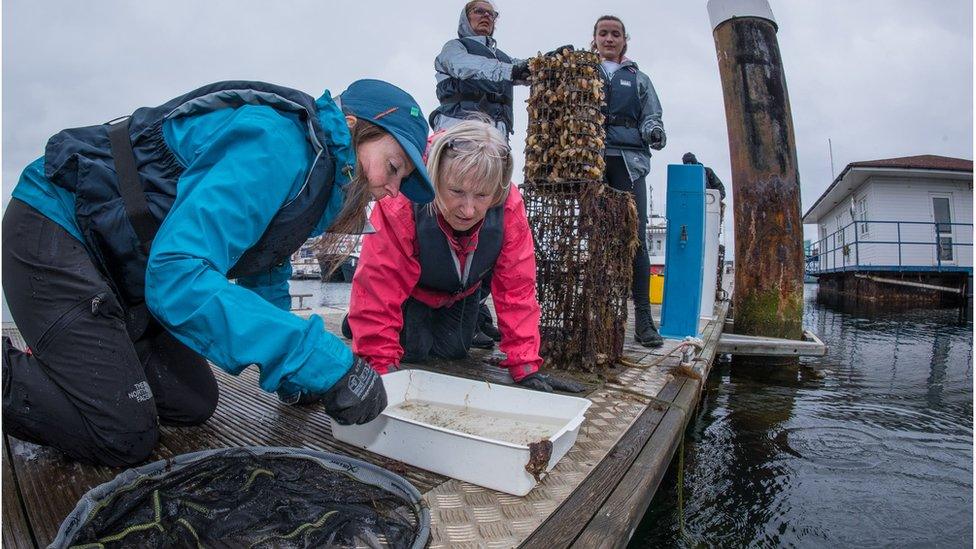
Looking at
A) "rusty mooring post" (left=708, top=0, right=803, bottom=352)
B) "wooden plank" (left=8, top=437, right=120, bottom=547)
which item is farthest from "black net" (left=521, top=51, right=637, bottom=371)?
"rusty mooring post" (left=708, top=0, right=803, bottom=352)

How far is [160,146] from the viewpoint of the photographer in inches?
65.5

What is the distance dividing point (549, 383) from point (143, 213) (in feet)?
6.02

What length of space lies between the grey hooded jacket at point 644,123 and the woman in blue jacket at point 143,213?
2500 mm

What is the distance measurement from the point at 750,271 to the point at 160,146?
5.28m

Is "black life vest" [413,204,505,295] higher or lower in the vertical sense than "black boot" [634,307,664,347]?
higher

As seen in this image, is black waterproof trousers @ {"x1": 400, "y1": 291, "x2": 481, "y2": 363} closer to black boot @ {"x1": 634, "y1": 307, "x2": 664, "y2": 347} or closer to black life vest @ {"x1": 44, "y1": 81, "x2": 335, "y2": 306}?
black boot @ {"x1": 634, "y1": 307, "x2": 664, "y2": 347}

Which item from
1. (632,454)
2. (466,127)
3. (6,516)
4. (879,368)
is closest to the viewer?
(6,516)

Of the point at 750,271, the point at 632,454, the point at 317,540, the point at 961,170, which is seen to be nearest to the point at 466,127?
the point at 632,454

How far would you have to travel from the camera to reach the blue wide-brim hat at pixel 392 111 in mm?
1720

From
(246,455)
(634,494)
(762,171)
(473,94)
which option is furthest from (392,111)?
(762,171)

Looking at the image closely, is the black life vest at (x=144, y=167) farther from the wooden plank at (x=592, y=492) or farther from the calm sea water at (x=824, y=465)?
the calm sea water at (x=824, y=465)

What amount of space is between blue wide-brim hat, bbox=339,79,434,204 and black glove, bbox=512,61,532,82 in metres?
1.86

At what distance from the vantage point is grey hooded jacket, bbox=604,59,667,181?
13.1ft

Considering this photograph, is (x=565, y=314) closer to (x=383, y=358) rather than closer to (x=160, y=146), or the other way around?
(x=383, y=358)
